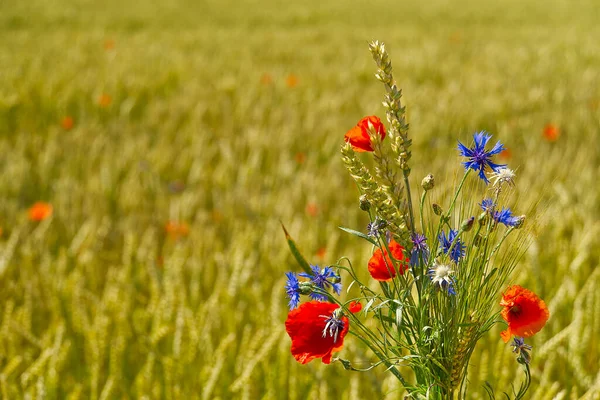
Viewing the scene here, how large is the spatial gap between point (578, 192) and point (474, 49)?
203 inches

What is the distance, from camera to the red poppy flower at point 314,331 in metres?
0.81

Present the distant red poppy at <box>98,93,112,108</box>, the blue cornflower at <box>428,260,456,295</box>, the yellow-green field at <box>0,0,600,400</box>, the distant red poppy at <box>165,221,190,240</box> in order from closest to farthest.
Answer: the blue cornflower at <box>428,260,456,295</box> < the yellow-green field at <box>0,0,600,400</box> < the distant red poppy at <box>165,221,190,240</box> < the distant red poppy at <box>98,93,112,108</box>

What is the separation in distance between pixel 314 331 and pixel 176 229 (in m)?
1.68

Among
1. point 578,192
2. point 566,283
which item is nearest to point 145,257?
point 566,283

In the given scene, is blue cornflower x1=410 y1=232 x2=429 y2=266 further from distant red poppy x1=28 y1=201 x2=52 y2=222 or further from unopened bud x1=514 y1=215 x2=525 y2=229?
distant red poppy x1=28 y1=201 x2=52 y2=222

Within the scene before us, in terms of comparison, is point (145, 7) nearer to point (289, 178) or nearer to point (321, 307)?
point (289, 178)

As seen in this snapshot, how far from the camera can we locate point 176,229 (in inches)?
95.7

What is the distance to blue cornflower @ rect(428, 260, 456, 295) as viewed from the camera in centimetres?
73

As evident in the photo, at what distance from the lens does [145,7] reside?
1343 centimetres

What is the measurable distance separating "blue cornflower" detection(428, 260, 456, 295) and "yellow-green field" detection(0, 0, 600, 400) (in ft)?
0.49

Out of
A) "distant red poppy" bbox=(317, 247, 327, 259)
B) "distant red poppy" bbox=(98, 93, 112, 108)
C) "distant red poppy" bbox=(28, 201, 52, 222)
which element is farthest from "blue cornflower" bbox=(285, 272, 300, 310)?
"distant red poppy" bbox=(98, 93, 112, 108)

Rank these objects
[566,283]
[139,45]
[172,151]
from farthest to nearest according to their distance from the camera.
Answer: [139,45]
[172,151]
[566,283]

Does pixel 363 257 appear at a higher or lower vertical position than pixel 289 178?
lower

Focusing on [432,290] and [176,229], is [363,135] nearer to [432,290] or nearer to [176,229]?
[432,290]
